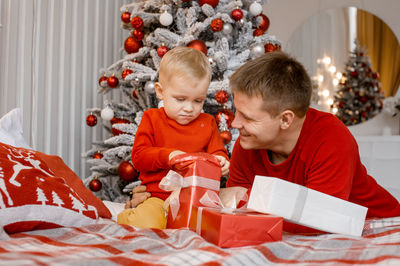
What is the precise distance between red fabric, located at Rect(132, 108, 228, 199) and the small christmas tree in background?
3051 mm

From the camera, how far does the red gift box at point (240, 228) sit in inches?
39.6

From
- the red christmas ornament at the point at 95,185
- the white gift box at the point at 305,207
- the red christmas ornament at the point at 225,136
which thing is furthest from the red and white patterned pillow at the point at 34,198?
the red christmas ornament at the point at 95,185

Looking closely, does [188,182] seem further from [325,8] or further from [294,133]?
[325,8]

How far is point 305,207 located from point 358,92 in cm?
364

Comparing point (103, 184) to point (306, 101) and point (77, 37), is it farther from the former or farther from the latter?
point (306, 101)

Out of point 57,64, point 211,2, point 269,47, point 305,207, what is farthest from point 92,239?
point 57,64

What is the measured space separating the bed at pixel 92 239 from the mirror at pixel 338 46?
3358mm

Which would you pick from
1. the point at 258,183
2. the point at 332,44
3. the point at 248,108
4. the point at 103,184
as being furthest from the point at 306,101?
the point at 332,44

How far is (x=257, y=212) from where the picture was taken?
3.73 feet

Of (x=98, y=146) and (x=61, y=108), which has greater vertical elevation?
(x=61, y=108)

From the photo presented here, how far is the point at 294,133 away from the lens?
4.87 ft

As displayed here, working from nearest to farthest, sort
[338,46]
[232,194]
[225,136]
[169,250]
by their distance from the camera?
[169,250] < [232,194] < [225,136] < [338,46]

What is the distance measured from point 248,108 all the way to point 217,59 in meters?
0.87

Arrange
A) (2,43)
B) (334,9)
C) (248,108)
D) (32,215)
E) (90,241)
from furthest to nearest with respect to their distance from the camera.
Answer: (334,9), (2,43), (248,108), (32,215), (90,241)
